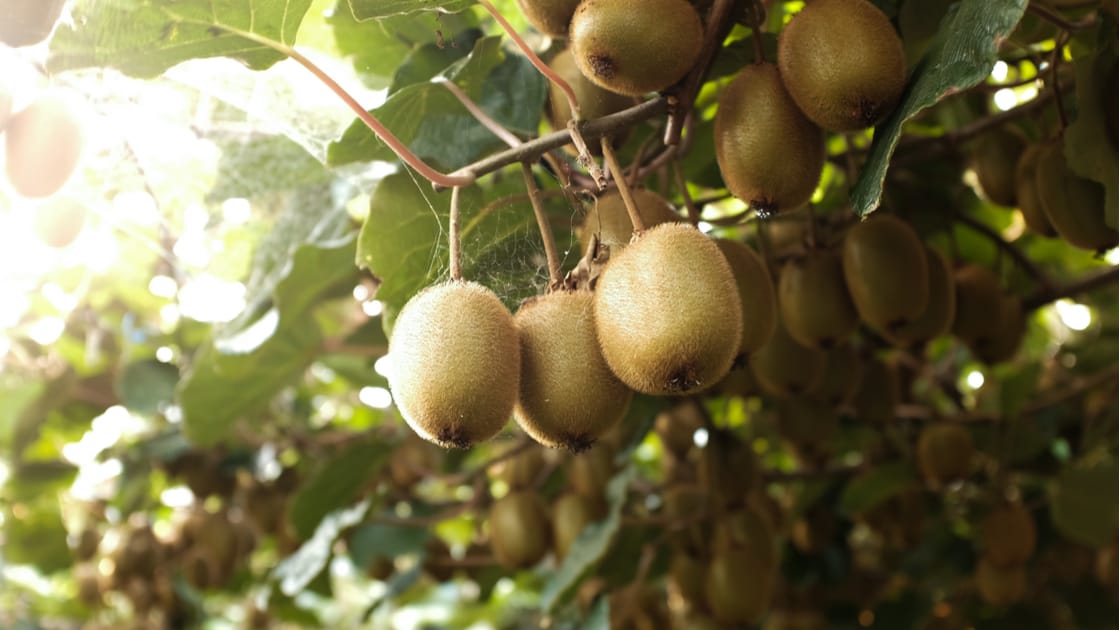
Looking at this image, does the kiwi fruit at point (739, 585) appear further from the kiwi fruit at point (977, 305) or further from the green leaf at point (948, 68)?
the green leaf at point (948, 68)

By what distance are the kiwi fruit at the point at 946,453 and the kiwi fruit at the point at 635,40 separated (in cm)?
126

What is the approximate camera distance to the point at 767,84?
2.95 feet

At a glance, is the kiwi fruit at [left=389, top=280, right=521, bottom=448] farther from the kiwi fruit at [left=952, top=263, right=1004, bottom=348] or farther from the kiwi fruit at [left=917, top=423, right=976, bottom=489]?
the kiwi fruit at [left=917, top=423, right=976, bottom=489]

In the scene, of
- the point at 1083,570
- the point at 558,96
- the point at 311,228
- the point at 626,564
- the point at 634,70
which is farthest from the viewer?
the point at 1083,570

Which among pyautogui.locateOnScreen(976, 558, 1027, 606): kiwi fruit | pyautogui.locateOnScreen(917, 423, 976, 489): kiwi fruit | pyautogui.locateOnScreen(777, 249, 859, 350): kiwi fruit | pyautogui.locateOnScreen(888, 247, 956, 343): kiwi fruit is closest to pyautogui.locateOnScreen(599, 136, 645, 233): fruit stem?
pyautogui.locateOnScreen(777, 249, 859, 350): kiwi fruit

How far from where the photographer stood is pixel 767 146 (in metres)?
0.88

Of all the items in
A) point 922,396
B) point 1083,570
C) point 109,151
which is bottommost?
point 1083,570

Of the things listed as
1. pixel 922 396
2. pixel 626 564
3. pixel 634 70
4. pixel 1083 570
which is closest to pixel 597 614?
pixel 626 564

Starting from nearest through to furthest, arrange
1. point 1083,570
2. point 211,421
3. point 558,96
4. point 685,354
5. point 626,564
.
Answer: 1. point 685,354
2. point 558,96
3. point 211,421
4. point 626,564
5. point 1083,570

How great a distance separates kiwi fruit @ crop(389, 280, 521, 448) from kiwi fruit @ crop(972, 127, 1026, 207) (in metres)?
0.84

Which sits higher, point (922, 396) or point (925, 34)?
point (925, 34)

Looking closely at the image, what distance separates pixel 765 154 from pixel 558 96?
0.85ft

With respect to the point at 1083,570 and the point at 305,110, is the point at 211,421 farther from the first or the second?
the point at 1083,570

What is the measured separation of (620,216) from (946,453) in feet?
3.93
